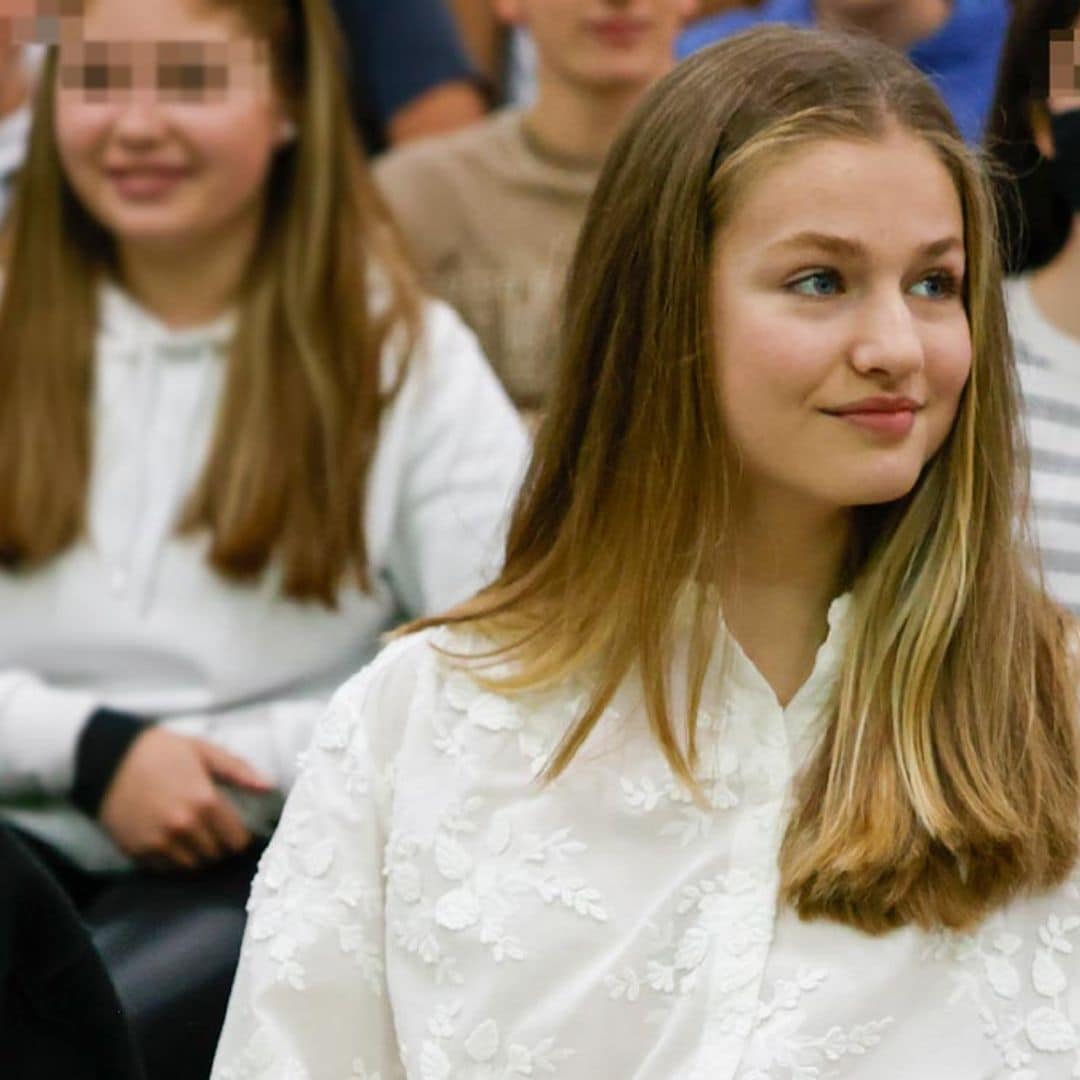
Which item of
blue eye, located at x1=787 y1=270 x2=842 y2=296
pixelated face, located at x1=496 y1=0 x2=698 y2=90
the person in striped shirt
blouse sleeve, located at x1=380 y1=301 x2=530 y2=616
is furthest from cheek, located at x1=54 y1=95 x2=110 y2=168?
blue eye, located at x1=787 y1=270 x2=842 y2=296

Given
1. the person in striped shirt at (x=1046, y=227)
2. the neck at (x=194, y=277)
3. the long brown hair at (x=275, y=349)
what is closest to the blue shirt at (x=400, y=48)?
the long brown hair at (x=275, y=349)

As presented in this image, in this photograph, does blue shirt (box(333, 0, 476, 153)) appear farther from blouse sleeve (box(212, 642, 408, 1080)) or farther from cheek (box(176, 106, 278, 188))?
blouse sleeve (box(212, 642, 408, 1080))

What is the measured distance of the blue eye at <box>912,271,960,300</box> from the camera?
4.18 feet

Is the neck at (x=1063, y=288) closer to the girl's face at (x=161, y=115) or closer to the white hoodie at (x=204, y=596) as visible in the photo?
the white hoodie at (x=204, y=596)

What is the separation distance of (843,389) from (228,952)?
1.95 ft

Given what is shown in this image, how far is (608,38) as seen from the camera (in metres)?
2.10

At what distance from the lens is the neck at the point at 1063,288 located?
1.73 metres

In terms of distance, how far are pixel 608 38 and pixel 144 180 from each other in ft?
1.54

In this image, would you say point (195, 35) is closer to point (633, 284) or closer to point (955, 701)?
point (633, 284)

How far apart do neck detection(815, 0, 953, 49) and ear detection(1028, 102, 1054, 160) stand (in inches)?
15.6

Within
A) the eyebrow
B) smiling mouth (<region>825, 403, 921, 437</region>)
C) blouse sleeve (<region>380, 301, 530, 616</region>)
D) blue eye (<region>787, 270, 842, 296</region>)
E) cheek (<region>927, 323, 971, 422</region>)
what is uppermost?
the eyebrow

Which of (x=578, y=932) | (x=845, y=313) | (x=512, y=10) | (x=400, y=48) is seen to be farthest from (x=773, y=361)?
(x=400, y=48)

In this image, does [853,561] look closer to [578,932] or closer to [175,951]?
[578,932]

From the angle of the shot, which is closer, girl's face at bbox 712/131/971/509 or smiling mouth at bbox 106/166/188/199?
girl's face at bbox 712/131/971/509
